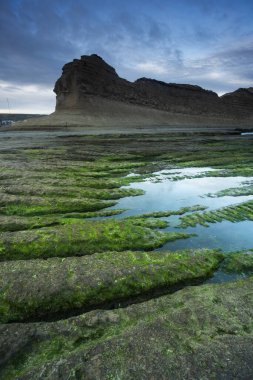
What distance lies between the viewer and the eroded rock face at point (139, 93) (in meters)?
152

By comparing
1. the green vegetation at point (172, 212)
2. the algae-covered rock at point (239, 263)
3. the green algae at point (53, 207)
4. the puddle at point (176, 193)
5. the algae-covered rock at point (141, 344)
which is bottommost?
the puddle at point (176, 193)

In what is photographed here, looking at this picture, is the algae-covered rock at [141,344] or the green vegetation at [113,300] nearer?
the algae-covered rock at [141,344]

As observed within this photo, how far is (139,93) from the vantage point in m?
168

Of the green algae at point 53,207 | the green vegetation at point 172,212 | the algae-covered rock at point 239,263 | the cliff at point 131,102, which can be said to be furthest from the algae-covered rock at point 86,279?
the cliff at point 131,102

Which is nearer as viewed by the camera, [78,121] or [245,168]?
[245,168]

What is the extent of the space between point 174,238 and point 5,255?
19.8 ft

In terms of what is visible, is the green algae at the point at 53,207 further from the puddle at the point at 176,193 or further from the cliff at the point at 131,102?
the cliff at the point at 131,102

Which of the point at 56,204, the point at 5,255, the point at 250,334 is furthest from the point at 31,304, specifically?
the point at 56,204

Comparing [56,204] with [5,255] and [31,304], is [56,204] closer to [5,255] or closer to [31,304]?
[5,255]

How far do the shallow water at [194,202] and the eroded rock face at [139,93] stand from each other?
429 ft

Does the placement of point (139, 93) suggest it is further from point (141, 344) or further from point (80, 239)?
point (141, 344)

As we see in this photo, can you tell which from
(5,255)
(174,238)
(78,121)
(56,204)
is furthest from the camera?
(78,121)

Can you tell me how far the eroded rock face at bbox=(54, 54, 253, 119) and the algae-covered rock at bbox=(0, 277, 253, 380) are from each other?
146 meters

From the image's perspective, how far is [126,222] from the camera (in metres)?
11.6
